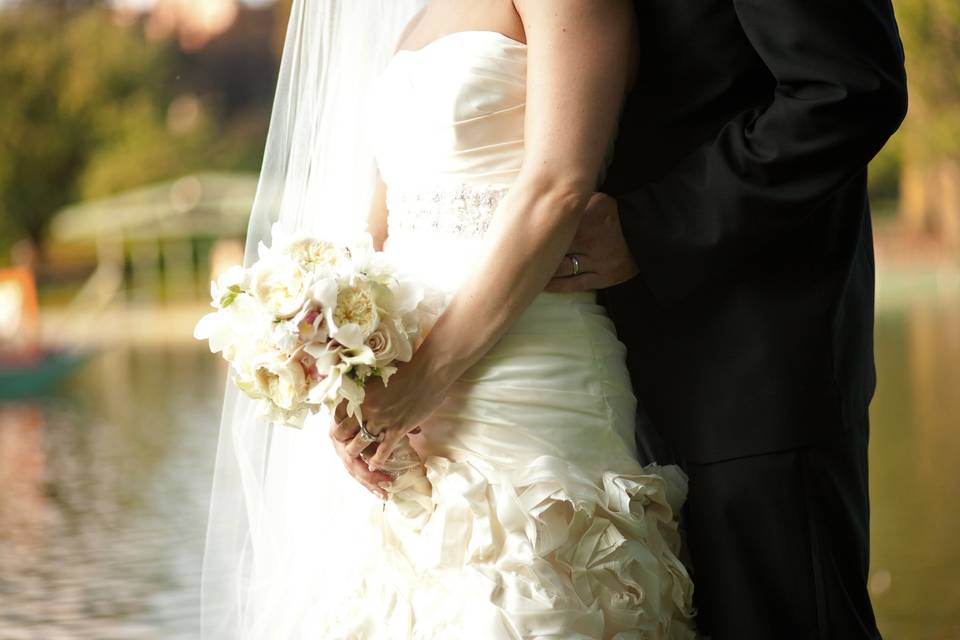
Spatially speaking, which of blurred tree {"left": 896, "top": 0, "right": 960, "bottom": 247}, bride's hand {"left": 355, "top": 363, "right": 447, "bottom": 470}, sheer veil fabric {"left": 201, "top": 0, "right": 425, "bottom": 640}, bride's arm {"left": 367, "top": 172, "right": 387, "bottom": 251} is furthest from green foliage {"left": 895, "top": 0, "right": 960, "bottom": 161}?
bride's hand {"left": 355, "top": 363, "right": 447, "bottom": 470}

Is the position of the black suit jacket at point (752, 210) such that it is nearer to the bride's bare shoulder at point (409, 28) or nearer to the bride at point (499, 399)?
the bride at point (499, 399)

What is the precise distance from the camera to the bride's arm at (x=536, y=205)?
1302 millimetres

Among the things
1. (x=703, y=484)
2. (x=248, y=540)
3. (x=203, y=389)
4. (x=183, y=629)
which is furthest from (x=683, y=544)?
(x=203, y=389)

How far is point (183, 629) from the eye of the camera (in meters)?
3.84

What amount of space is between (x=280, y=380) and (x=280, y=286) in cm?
10

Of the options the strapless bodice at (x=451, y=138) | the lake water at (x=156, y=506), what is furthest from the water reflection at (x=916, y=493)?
the strapless bodice at (x=451, y=138)

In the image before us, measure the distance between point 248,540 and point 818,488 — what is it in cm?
85

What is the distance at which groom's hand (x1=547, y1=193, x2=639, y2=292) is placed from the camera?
1.38 metres

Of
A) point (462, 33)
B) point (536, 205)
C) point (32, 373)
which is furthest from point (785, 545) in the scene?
point (32, 373)

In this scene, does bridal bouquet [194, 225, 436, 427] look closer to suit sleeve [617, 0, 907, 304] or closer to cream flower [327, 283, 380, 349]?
cream flower [327, 283, 380, 349]

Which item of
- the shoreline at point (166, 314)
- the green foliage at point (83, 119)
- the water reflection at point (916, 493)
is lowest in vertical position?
the shoreline at point (166, 314)

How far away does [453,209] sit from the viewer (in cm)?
143

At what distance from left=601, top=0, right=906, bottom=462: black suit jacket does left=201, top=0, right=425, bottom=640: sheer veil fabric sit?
0.44 meters

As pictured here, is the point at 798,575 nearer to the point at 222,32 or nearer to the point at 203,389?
the point at 203,389
